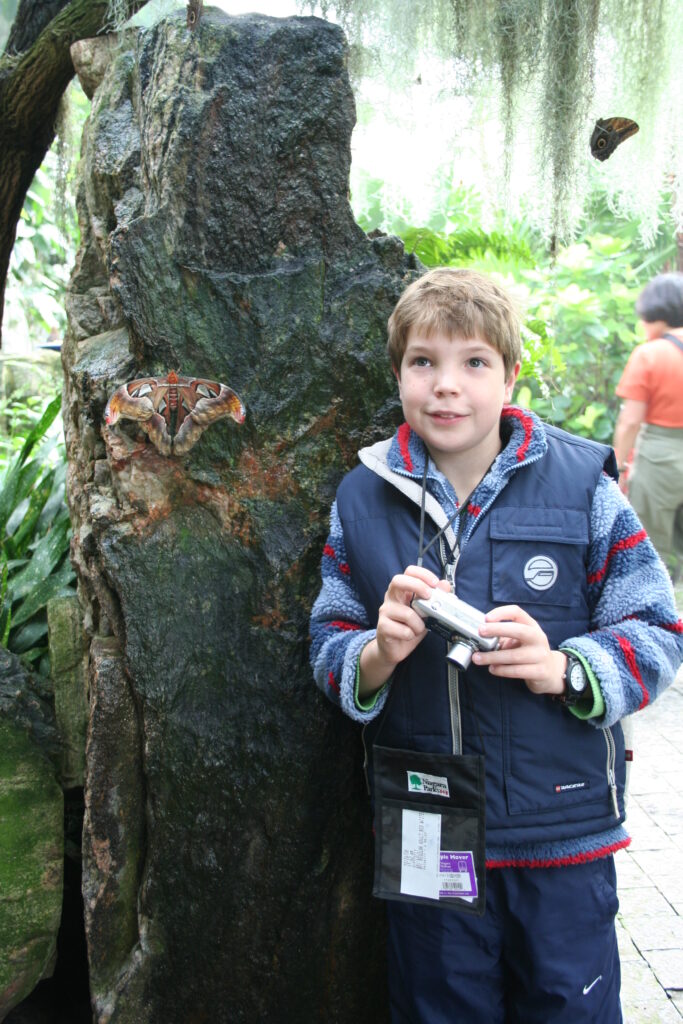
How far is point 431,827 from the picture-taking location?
5.85 ft

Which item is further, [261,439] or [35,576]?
[35,576]

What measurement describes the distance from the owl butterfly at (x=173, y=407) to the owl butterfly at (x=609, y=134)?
197 cm

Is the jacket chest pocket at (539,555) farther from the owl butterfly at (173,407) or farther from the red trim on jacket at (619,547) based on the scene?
the owl butterfly at (173,407)

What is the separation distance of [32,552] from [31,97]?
1596 mm

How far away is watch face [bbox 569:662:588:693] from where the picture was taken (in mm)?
1675

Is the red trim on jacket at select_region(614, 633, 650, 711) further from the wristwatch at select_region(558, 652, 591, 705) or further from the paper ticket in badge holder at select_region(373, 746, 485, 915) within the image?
the paper ticket in badge holder at select_region(373, 746, 485, 915)

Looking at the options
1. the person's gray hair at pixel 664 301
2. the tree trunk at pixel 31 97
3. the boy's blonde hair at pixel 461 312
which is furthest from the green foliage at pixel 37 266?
the boy's blonde hair at pixel 461 312

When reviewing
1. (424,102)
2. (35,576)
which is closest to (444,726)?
(35,576)

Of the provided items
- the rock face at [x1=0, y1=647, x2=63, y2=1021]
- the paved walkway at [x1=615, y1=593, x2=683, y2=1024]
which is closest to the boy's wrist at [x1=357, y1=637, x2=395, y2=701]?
the rock face at [x1=0, y1=647, x2=63, y2=1021]

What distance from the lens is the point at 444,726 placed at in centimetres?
178

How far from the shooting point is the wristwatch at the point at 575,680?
1.68 m

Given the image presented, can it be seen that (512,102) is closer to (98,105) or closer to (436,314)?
(98,105)

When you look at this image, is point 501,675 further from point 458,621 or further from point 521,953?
point 521,953

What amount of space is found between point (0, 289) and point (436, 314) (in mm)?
2042
